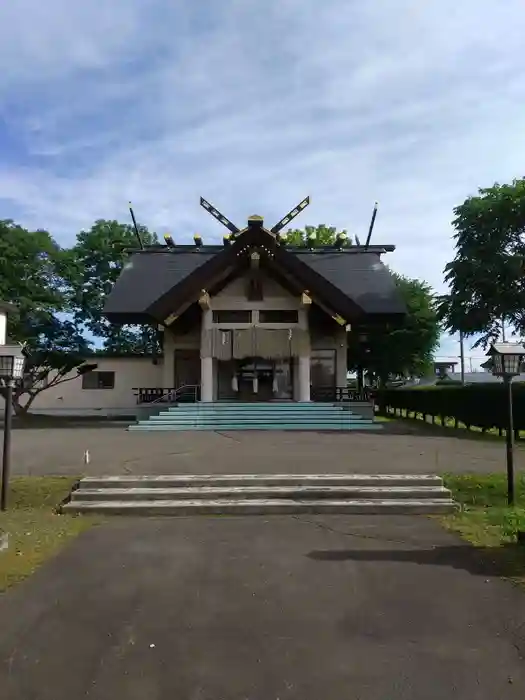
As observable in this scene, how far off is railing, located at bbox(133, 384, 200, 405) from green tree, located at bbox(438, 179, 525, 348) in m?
9.76

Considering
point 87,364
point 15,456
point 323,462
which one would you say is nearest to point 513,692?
point 323,462

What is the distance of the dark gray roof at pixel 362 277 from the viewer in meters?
24.7

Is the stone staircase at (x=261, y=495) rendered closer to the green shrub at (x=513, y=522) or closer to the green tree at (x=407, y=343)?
the green shrub at (x=513, y=522)

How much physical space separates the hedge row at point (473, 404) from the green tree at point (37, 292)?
15.5 meters

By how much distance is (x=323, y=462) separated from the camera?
10547 millimetres

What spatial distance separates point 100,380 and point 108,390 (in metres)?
0.65

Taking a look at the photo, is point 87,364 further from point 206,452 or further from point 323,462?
point 323,462

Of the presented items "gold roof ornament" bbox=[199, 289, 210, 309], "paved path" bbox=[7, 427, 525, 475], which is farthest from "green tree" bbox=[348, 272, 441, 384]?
"paved path" bbox=[7, 427, 525, 475]

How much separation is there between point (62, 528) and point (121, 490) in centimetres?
149

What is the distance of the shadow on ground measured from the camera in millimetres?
5383

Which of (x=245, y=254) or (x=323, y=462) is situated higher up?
(x=245, y=254)

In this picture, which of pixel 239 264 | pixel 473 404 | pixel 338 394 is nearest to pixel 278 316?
pixel 239 264

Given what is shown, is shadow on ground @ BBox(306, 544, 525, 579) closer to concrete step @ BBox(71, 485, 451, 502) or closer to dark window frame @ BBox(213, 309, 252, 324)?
concrete step @ BBox(71, 485, 451, 502)

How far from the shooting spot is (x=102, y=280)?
34969 mm
